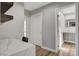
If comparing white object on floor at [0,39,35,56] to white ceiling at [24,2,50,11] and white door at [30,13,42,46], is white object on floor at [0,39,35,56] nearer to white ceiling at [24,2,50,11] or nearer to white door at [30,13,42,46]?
white door at [30,13,42,46]

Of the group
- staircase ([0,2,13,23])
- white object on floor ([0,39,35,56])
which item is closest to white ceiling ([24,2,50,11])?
staircase ([0,2,13,23])

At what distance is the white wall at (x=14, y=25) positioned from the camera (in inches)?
27.1

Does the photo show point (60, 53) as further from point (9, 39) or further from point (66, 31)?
point (9, 39)

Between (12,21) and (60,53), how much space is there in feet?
1.90

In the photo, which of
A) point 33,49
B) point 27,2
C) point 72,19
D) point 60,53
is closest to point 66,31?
point 72,19

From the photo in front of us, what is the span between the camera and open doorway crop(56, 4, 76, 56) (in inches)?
29.3

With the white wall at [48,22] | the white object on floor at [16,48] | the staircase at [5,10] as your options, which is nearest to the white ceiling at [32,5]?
the white wall at [48,22]

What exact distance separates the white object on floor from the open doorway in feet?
1.02

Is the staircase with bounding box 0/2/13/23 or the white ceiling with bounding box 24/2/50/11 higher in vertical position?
A: the white ceiling with bounding box 24/2/50/11

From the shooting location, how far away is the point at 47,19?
80 centimetres

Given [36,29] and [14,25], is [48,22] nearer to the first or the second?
[36,29]

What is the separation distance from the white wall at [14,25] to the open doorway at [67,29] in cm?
38

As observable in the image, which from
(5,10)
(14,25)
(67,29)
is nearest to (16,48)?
(14,25)

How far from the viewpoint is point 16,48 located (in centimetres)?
69
